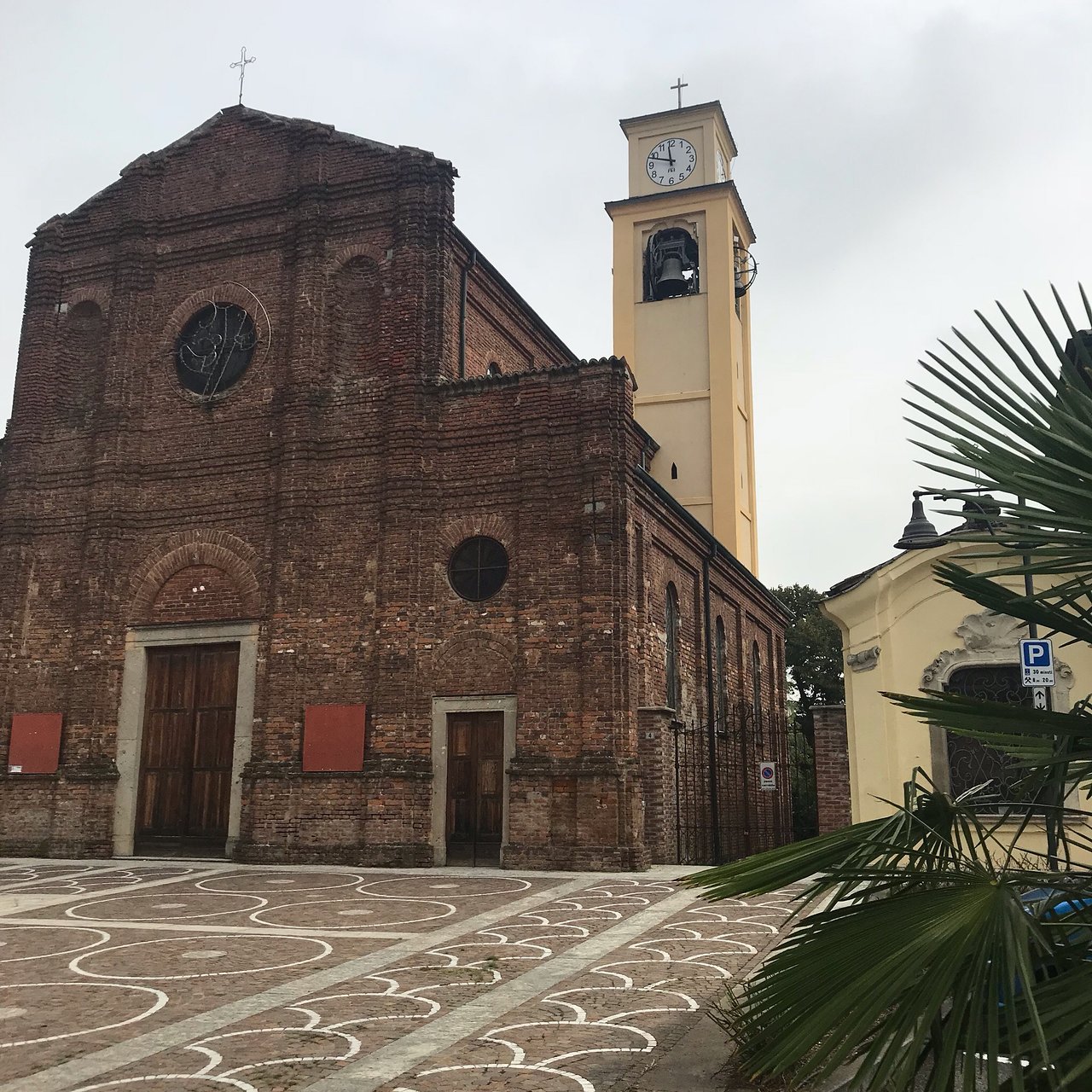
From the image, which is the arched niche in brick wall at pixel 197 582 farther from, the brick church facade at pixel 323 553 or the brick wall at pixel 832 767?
the brick wall at pixel 832 767

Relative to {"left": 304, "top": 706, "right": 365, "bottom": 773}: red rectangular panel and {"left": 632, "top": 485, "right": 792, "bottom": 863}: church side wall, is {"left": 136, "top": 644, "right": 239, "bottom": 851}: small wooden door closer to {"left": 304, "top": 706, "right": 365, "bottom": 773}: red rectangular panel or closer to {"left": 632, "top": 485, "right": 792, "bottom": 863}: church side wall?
{"left": 304, "top": 706, "right": 365, "bottom": 773}: red rectangular panel

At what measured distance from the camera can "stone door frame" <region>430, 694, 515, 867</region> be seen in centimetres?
1592

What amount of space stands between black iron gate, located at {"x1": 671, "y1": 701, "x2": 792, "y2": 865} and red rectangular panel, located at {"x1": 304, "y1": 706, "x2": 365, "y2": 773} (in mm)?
5015

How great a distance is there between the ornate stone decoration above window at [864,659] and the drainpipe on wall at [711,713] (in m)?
8.10

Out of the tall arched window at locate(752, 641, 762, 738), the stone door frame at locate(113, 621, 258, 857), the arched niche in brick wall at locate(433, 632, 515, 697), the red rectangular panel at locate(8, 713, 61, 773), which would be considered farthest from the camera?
the tall arched window at locate(752, 641, 762, 738)

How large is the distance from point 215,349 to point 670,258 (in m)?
13.1

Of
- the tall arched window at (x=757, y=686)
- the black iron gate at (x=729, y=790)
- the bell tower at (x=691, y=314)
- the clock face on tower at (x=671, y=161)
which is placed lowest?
the black iron gate at (x=729, y=790)

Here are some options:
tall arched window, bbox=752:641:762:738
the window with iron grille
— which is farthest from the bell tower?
the window with iron grille

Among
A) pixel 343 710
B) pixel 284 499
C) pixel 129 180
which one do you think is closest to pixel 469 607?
pixel 343 710

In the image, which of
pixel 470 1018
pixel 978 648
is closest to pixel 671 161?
pixel 978 648

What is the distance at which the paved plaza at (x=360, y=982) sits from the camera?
5477 millimetres

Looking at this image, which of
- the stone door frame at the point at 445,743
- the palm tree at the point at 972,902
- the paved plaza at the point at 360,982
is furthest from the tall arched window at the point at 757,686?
the palm tree at the point at 972,902

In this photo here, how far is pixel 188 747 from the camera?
1778cm

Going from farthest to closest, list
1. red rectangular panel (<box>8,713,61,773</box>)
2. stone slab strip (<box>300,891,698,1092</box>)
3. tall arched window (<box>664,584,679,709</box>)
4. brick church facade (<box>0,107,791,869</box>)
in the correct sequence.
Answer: tall arched window (<box>664,584,679,709</box>), red rectangular panel (<box>8,713,61,773</box>), brick church facade (<box>0,107,791,869</box>), stone slab strip (<box>300,891,698,1092</box>)
